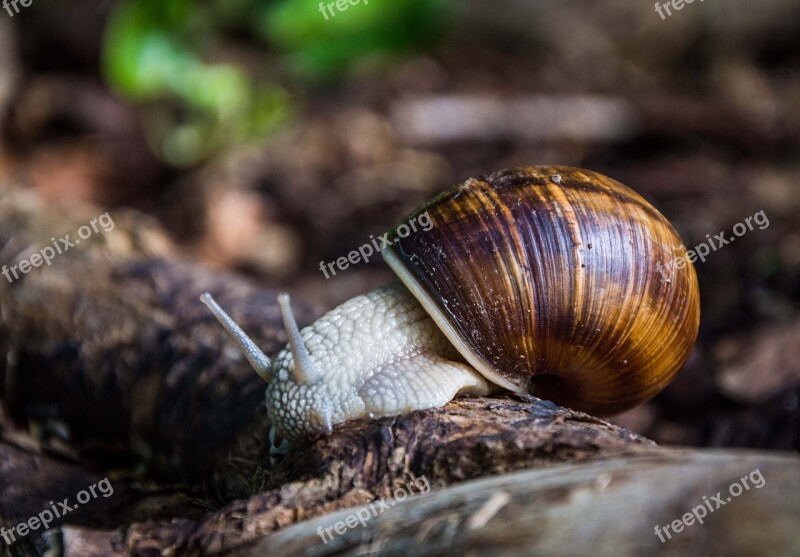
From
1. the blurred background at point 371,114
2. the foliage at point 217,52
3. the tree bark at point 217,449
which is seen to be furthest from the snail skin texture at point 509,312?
the foliage at point 217,52

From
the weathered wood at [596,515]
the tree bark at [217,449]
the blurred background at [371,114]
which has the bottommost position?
the weathered wood at [596,515]

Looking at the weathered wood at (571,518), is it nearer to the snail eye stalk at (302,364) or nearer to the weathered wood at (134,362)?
the snail eye stalk at (302,364)

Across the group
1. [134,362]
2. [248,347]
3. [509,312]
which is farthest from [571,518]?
[134,362]

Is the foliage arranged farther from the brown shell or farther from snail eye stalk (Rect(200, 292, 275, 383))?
the brown shell

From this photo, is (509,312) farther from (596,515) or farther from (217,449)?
(217,449)

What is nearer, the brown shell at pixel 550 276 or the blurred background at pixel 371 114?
the brown shell at pixel 550 276

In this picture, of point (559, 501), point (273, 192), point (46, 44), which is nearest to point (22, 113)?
point (46, 44)
